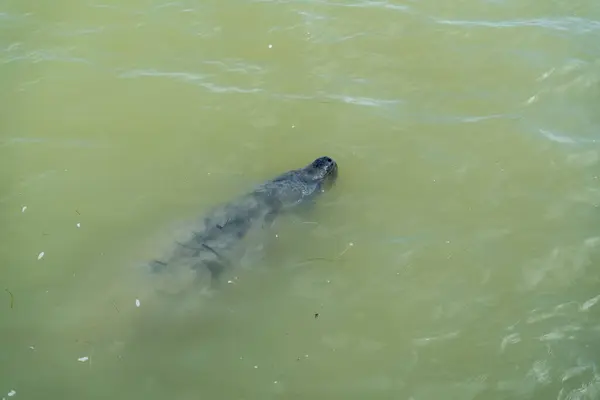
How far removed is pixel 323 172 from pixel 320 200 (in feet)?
1.19

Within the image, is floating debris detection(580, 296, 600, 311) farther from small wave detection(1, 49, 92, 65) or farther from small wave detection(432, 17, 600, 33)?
small wave detection(1, 49, 92, 65)

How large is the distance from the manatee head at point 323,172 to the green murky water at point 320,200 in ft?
0.69

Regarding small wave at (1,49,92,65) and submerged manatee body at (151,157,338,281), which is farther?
small wave at (1,49,92,65)

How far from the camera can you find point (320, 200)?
8.14m

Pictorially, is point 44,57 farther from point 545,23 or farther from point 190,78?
point 545,23

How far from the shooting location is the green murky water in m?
6.53

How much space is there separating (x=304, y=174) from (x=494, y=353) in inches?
125

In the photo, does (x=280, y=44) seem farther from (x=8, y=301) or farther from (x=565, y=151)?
(x=8, y=301)

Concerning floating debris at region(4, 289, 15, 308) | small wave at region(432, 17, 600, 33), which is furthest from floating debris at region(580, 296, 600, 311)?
floating debris at region(4, 289, 15, 308)

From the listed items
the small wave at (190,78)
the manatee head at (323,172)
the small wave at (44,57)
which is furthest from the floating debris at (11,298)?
the small wave at (44,57)

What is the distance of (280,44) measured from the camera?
10.4 metres

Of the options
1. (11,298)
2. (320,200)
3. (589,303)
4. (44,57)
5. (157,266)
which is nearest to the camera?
(11,298)

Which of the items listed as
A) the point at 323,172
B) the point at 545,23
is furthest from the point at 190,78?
the point at 545,23

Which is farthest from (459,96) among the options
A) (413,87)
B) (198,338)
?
(198,338)
